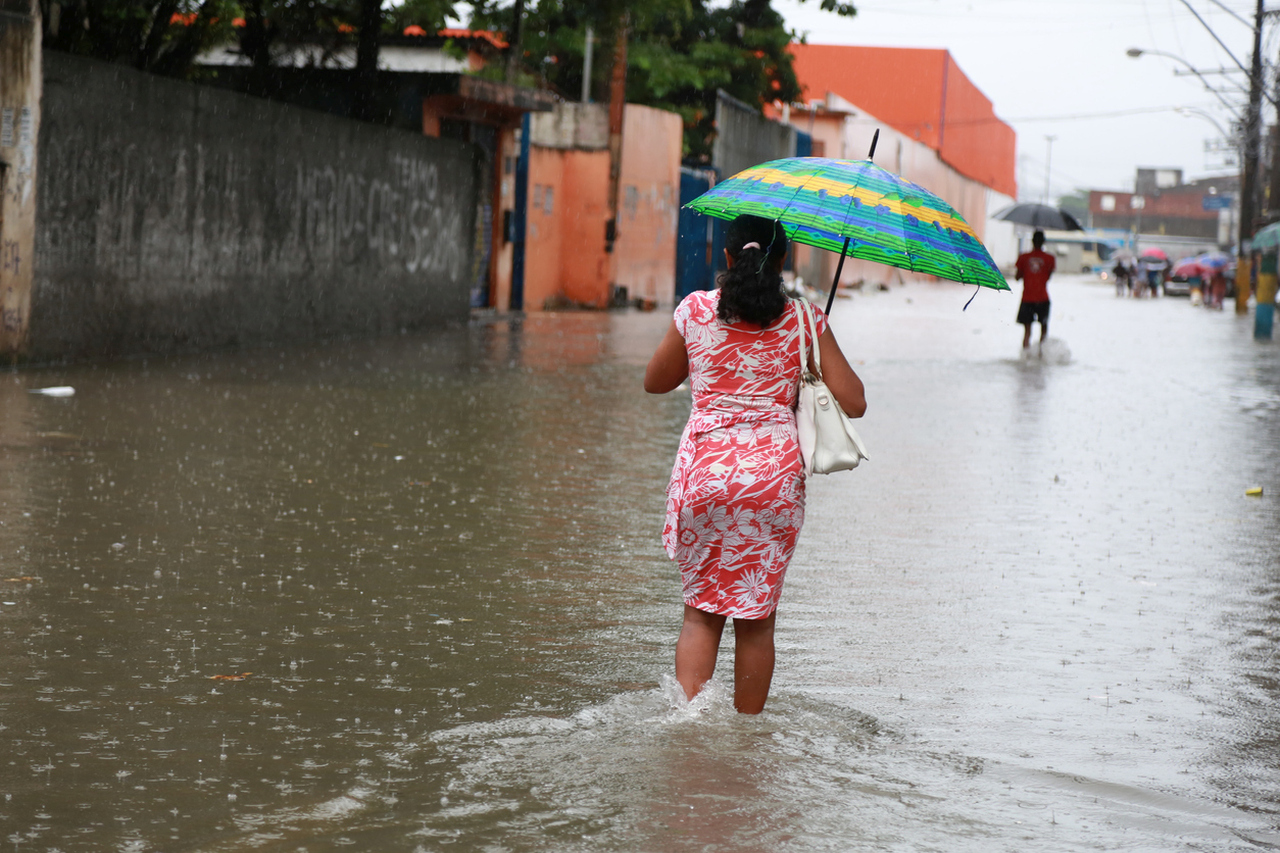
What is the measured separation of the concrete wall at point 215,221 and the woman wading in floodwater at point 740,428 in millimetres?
9802

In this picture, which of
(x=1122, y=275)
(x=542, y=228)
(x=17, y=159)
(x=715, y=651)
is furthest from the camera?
(x=1122, y=275)

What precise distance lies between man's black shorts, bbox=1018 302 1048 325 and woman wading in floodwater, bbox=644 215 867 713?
14.9 meters

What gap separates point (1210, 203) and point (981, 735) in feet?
339

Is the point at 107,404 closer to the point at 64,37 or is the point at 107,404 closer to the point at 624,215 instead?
the point at 64,37

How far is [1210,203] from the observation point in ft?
329

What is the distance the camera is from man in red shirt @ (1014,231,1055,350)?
1853 cm

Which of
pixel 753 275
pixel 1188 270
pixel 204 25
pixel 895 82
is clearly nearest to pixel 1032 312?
pixel 204 25

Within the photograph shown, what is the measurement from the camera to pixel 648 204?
31.6m

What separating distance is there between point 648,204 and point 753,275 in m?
27.8

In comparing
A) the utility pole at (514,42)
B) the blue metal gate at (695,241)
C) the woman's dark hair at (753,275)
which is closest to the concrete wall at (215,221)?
the utility pole at (514,42)

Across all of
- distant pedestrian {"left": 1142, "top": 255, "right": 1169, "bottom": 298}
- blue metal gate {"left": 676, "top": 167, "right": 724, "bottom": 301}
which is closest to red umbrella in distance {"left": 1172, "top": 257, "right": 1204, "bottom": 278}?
distant pedestrian {"left": 1142, "top": 255, "right": 1169, "bottom": 298}

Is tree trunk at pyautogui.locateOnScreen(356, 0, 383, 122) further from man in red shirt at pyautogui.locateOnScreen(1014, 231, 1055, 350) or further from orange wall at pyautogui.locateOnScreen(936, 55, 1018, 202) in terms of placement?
orange wall at pyautogui.locateOnScreen(936, 55, 1018, 202)

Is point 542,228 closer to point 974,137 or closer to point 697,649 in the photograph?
point 697,649

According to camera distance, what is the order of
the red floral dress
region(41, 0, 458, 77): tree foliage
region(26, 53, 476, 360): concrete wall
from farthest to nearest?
1. region(41, 0, 458, 77): tree foliage
2. region(26, 53, 476, 360): concrete wall
3. the red floral dress
